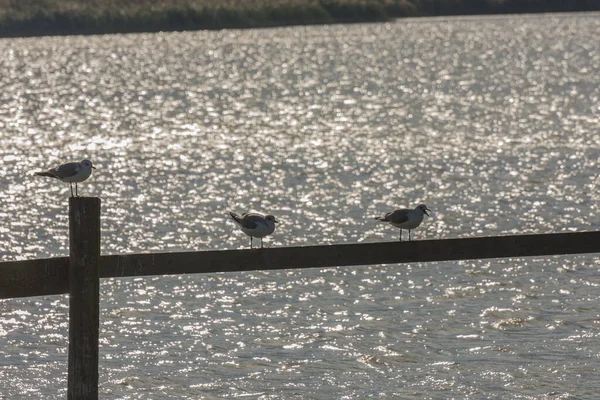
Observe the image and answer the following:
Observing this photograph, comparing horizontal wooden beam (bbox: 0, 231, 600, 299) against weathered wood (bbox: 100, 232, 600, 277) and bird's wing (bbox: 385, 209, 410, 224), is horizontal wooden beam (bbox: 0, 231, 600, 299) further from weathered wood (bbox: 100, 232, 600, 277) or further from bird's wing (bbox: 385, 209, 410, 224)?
bird's wing (bbox: 385, 209, 410, 224)

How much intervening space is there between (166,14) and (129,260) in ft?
266

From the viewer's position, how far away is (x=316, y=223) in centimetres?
2345

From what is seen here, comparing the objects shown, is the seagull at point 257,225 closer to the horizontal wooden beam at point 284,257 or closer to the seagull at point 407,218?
the seagull at point 407,218

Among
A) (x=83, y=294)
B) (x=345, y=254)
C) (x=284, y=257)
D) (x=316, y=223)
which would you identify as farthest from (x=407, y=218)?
(x=316, y=223)

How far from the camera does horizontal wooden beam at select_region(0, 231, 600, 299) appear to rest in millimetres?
9773

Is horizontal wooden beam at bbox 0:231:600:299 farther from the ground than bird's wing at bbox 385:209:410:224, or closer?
closer

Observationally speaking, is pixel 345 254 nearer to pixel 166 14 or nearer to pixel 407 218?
pixel 407 218

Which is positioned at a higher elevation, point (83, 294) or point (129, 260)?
point (129, 260)

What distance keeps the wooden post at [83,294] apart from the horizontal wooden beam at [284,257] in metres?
0.13

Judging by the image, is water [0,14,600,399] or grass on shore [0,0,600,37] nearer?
water [0,14,600,399]

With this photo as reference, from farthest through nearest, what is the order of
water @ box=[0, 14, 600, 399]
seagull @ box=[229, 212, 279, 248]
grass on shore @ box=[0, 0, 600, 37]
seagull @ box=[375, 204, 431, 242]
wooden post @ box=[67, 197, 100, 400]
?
grass on shore @ box=[0, 0, 600, 37] → water @ box=[0, 14, 600, 399] → seagull @ box=[375, 204, 431, 242] → seagull @ box=[229, 212, 279, 248] → wooden post @ box=[67, 197, 100, 400]

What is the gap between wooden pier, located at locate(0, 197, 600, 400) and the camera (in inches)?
385

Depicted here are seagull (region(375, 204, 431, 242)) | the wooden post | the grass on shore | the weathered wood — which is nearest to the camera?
the wooden post

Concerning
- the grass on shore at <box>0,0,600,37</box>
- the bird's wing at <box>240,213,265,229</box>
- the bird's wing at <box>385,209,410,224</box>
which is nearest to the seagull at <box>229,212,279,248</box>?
the bird's wing at <box>240,213,265,229</box>
